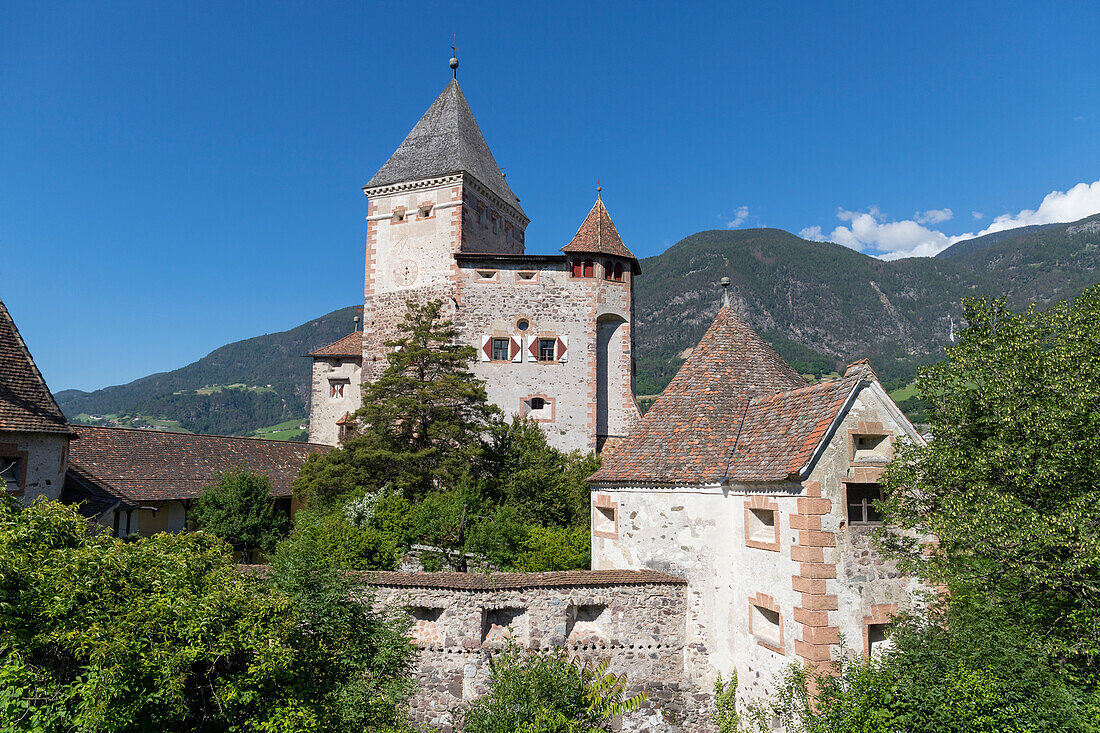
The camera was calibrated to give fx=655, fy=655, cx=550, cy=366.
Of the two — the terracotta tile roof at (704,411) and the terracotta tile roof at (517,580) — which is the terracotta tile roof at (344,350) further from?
the terracotta tile roof at (517,580)

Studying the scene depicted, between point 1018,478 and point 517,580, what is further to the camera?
point 517,580

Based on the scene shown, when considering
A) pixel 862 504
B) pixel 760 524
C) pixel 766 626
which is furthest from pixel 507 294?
pixel 862 504

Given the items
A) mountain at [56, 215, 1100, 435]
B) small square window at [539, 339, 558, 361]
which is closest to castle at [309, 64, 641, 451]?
small square window at [539, 339, 558, 361]

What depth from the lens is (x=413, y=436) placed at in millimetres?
22484

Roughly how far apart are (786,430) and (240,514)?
19.8 m

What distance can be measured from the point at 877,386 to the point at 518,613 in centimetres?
795

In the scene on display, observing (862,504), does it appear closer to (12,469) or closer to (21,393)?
(12,469)

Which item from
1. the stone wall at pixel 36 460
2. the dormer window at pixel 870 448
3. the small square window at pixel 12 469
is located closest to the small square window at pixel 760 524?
the dormer window at pixel 870 448

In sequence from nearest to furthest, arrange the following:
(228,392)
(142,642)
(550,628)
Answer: (142,642)
(550,628)
(228,392)

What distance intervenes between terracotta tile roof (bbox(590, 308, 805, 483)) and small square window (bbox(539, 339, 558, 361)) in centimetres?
1177

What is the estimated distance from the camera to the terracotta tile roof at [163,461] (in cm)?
2416

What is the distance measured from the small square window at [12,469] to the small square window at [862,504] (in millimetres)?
18105

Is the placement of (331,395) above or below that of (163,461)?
above

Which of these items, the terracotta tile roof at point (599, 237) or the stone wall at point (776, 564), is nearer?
the stone wall at point (776, 564)
